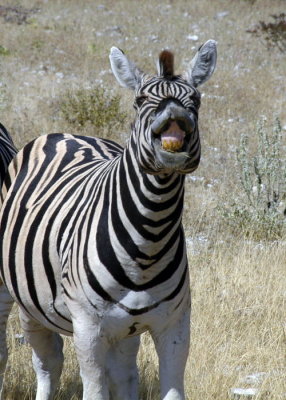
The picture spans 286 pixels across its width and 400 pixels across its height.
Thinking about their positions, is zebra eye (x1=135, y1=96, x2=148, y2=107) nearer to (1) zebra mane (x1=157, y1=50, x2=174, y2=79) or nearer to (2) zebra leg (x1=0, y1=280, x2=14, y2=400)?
(1) zebra mane (x1=157, y1=50, x2=174, y2=79)

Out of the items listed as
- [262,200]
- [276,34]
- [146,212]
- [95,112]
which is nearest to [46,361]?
[146,212]

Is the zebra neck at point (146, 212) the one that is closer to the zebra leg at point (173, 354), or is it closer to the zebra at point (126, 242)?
the zebra at point (126, 242)

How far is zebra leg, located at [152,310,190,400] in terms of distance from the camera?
126 inches

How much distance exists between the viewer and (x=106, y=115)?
33.5 ft

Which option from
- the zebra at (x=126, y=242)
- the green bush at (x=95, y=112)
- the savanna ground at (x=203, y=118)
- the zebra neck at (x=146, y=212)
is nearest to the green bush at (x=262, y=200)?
the savanna ground at (x=203, y=118)

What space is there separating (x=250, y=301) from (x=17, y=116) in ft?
19.9

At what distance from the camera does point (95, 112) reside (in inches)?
404

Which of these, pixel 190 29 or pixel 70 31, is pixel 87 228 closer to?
pixel 70 31

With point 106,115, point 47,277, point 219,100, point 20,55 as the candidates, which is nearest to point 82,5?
point 20,55

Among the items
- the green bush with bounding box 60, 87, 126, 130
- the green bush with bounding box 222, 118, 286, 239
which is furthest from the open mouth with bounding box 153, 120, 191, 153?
the green bush with bounding box 60, 87, 126, 130

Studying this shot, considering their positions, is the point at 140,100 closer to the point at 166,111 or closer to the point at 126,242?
the point at 166,111

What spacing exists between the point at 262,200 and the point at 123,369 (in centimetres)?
393

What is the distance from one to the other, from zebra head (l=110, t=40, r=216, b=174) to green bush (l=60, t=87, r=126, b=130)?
7.05 m

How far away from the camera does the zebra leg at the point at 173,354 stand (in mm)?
3213
